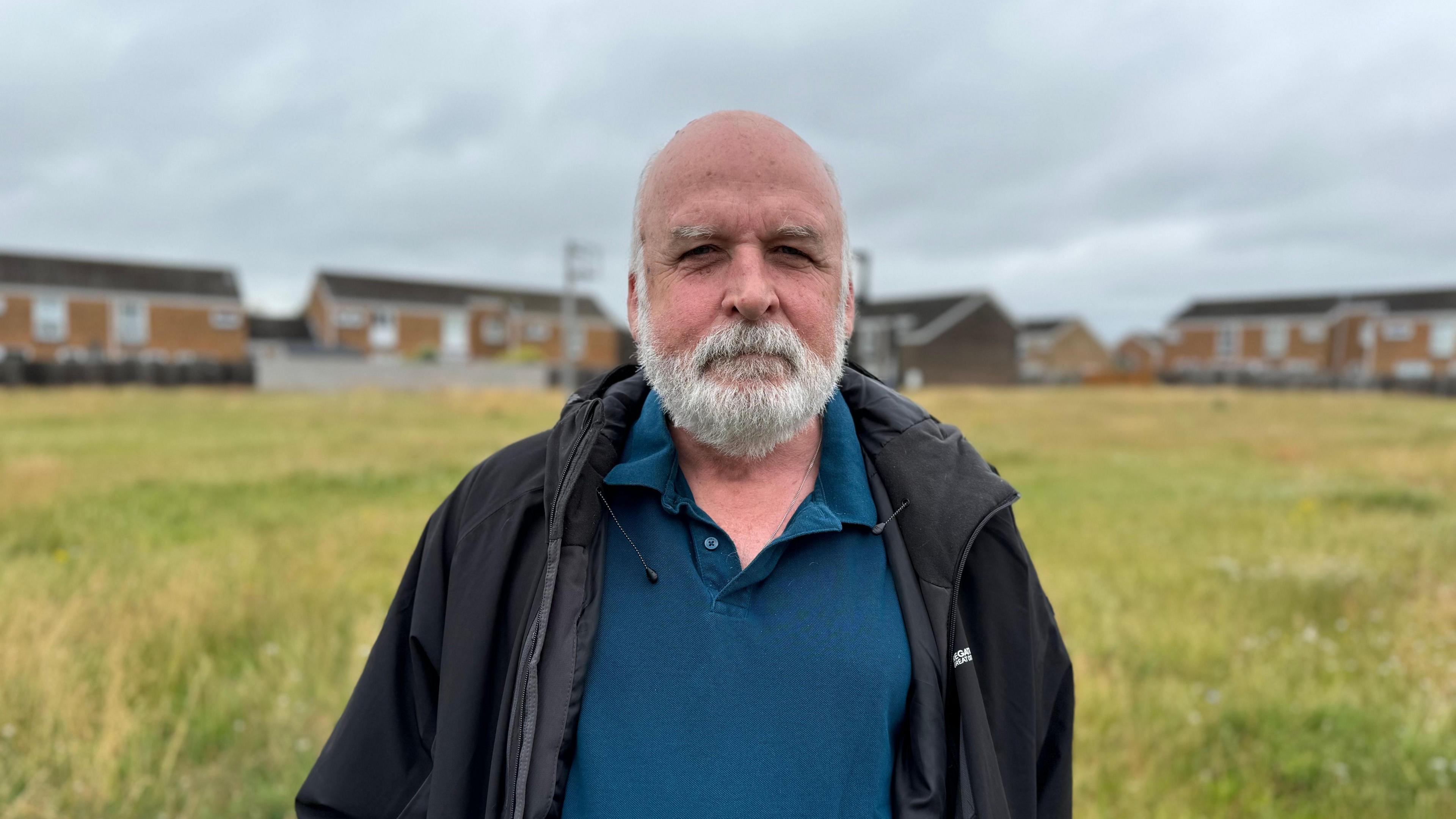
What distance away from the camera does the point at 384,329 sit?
62188mm

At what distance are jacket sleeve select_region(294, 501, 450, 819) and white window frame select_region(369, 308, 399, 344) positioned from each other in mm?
64602

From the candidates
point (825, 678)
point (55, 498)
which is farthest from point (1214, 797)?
point (55, 498)

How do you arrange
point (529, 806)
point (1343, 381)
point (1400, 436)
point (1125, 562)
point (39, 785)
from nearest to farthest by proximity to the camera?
point (529, 806) → point (39, 785) → point (1125, 562) → point (1400, 436) → point (1343, 381)

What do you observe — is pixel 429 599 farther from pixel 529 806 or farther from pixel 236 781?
pixel 236 781

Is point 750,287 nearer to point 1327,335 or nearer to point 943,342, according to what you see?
point 943,342

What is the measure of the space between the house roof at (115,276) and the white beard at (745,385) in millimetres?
62541

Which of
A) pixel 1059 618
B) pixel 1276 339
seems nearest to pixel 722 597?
pixel 1059 618

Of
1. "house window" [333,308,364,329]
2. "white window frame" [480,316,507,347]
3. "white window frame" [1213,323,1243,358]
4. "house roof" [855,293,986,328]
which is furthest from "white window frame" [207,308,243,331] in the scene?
"white window frame" [1213,323,1243,358]

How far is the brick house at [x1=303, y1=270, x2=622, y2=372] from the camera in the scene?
199ft

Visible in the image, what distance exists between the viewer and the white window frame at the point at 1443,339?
64.9 m

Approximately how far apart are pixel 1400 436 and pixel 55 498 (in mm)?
27737

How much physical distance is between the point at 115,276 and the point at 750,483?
210ft

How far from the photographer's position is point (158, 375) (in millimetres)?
36625

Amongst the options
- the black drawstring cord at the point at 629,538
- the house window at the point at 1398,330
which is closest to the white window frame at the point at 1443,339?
the house window at the point at 1398,330
